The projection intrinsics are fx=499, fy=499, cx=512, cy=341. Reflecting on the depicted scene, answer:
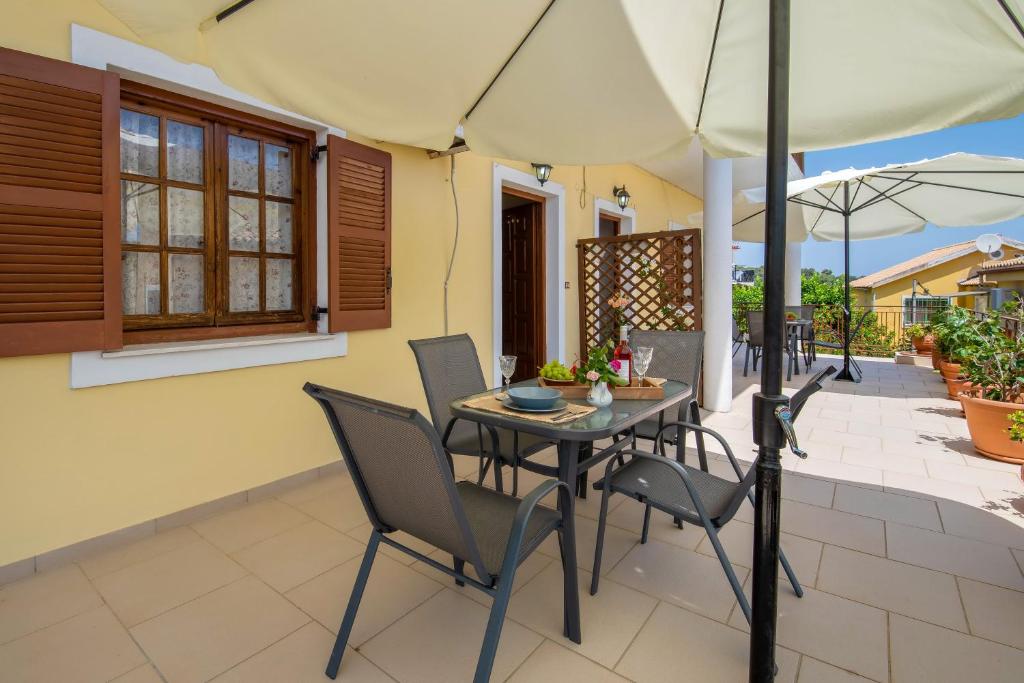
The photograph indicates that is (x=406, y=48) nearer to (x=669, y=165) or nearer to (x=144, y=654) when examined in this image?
(x=144, y=654)

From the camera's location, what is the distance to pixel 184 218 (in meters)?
2.55

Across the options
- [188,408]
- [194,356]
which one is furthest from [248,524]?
[194,356]

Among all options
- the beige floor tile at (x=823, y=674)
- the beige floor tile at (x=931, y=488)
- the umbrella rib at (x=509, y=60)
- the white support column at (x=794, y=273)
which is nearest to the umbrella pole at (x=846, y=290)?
the white support column at (x=794, y=273)

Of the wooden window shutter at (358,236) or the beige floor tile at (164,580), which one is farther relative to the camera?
the wooden window shutter at (358,236)

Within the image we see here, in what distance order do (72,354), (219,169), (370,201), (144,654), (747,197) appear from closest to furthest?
(144,654), (72,354), (219,169), (370,201), (747,197)

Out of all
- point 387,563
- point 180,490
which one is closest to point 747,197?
point 387,563

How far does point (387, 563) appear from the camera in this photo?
7.04 ft

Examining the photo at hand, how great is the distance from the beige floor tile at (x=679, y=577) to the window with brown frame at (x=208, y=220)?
231cm

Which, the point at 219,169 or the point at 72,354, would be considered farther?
the point at 219,169

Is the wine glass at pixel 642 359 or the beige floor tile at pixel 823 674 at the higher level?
the wine glass at pixel 642 359

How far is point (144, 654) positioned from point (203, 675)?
10.5 inches

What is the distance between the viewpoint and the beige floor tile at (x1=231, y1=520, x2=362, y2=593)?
2052 mm

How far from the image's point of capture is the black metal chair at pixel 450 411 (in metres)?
2.42

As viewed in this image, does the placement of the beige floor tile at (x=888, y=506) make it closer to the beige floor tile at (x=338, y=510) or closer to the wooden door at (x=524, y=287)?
the beige floor tile at (x=338, y=510)
